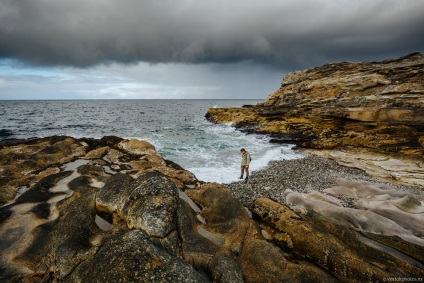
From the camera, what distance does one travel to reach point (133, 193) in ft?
23.6

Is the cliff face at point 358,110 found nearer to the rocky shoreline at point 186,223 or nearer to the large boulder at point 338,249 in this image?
the rocky shoreline at point 186,223

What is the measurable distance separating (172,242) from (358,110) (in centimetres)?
3236

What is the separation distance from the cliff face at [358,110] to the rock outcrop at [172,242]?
2280 cm

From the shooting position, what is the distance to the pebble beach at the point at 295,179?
14086 mm

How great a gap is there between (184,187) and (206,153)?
610 inches

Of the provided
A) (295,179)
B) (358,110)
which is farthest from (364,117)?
(295,179)

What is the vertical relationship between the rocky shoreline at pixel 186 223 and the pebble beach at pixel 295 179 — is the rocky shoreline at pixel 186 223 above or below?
above

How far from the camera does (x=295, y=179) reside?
16.8 metres

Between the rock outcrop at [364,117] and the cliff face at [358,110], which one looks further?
the cliff face at [358,110]

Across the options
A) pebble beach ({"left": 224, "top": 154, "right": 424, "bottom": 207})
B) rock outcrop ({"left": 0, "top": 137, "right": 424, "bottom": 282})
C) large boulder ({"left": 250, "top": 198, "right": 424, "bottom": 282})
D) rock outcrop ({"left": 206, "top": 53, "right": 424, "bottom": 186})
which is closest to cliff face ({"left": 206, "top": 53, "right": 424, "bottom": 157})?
rock outcrop ({"left": 206, "top": 53, "right": 424, "bottom": 186})

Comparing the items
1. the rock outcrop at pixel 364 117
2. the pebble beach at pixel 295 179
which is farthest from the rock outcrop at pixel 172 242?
the rock outcrop at pixel 364 117

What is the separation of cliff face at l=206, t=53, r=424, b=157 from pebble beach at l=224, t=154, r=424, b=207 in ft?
26.8

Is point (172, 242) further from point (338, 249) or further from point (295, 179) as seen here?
point (295, 179)

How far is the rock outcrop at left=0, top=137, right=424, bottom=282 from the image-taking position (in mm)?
4574
